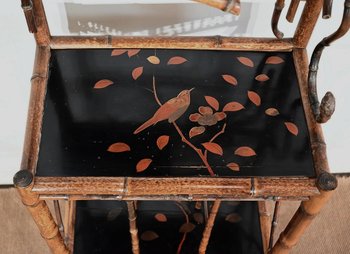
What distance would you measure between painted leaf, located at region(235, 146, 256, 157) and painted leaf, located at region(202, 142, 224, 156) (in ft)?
0.10

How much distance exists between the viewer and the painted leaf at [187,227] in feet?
3.92

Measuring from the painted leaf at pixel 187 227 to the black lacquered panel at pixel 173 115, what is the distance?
14.2 inches

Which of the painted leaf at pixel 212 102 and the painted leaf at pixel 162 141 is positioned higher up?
the painted leaf at pixel 212 102

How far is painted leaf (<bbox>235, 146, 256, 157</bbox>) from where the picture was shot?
0.89m

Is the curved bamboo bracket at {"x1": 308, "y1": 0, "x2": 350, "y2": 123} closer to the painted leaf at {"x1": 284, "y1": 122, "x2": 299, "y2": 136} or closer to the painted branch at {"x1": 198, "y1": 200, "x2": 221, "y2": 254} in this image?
the painted leaf at {"x1": 284, "y1": 122, "x2": 299, "y2": 136}

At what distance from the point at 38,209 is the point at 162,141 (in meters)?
0.24

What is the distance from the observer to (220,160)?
88cm

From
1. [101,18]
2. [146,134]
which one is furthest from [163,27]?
[146,134]

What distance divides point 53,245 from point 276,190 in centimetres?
44

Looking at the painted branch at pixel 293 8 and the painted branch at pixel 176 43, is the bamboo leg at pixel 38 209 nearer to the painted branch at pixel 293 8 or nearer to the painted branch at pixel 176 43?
the painted branch at pixel 176 43

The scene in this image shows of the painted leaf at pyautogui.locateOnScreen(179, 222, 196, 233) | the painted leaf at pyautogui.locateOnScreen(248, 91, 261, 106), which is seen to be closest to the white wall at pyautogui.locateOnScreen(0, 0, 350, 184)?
the painted leaf at pyautogui.locateOnScreen(248, 91, 261, 106)

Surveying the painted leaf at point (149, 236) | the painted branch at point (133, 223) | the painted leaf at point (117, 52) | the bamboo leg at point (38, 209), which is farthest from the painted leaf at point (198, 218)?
the painted leaf at point (117, 52)

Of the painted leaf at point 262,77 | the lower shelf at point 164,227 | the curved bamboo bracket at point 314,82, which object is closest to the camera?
the curved bamboo bracket at point 314,82

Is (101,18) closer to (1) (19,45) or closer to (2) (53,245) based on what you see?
(1) (19,45)
